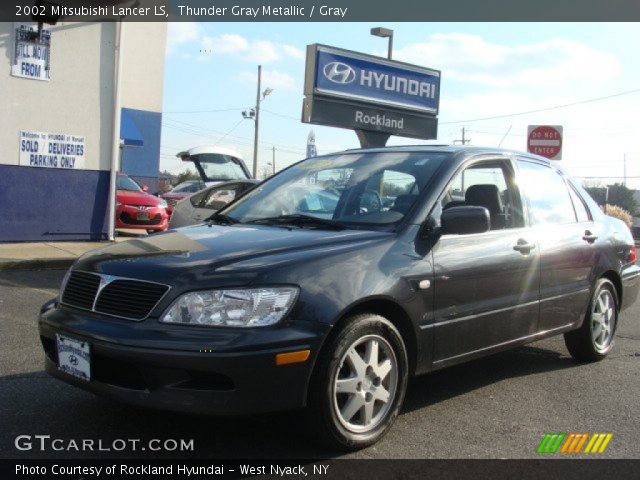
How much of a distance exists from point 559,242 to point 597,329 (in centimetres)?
105

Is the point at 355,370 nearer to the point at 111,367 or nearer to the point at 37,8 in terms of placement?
the point at 111,367

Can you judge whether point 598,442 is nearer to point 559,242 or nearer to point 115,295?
point 559,242

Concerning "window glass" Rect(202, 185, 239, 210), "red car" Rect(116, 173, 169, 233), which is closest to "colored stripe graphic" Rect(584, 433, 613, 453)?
"window glass" Rect(202, 185, 239, 210)

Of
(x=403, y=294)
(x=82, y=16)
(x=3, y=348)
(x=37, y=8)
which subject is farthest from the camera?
(x=82, y=16)

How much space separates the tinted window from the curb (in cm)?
691

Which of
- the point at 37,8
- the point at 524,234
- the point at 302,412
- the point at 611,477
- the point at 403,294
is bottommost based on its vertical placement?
the point at 611,477

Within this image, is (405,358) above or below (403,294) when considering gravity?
below

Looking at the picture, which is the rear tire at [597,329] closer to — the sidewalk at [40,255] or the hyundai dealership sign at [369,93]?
the sidewalk at [40,255]

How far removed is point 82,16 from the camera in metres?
11.6

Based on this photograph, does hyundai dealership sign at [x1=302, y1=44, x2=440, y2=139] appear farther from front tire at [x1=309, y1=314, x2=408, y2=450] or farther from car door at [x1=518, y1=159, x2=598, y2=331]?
front tire at [x1=309, y1=314, x2=408, y2=450]

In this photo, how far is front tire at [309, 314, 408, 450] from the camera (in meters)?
3.29

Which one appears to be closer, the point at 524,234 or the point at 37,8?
the point at 524,234

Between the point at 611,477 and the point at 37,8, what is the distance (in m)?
10.7

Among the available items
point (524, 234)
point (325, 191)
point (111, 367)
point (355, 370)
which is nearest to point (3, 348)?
point (111, 367)
